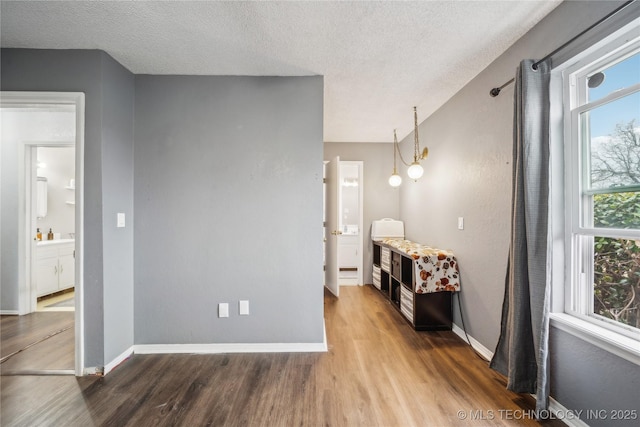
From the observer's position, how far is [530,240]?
1.80 metres

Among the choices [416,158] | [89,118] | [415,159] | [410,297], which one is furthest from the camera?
[416,158]

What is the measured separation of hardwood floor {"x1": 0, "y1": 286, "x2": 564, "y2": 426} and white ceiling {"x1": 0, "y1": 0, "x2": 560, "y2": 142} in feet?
8.32

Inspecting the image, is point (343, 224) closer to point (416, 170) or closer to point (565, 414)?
point (416, 170)

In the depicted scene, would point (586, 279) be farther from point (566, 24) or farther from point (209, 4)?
point (209, 4)

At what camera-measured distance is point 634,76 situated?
147cm

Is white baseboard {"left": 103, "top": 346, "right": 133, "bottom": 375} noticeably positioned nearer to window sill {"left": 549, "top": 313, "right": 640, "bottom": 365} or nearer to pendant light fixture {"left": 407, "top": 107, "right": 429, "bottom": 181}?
window sill {"left": 549, "top": 313, "right": 640, "bottom": 365}

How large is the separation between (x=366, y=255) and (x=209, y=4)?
13.4 ft

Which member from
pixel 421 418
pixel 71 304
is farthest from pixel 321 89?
pixel 71 304

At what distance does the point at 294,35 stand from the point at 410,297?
2783 millimetres

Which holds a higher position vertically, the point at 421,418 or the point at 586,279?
the point at 586,279

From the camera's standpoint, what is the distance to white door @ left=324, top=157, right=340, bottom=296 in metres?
3.89

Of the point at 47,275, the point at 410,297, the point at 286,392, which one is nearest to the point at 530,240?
the point at 410,297

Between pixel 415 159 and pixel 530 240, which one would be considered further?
pixel 415 159

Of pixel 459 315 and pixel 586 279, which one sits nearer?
pixel 586 279
